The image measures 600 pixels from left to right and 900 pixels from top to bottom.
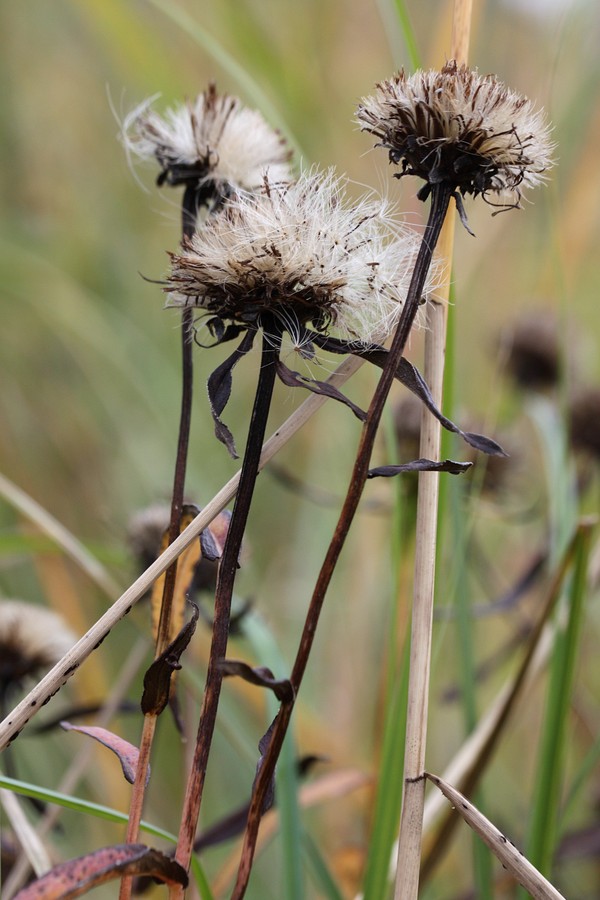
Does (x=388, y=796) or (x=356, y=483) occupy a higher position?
(x=356, y=483)

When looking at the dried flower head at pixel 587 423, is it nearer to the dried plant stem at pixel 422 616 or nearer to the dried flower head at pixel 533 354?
the dried flower head at pixel 533 354

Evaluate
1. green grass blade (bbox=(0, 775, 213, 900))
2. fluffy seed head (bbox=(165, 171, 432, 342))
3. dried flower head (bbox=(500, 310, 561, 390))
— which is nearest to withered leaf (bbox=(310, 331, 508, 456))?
fluffy seed head (bbox=(165, 171, 432, 342))

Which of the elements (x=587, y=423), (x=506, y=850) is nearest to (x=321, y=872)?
(x=506, y=850)

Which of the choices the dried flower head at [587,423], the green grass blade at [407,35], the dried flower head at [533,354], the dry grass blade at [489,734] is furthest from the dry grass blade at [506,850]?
the dried flower head at [533,354]

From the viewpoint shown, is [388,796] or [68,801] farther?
[388,796]

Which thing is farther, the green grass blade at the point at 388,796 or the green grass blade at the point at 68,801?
the green grass blade at the point at 388,796

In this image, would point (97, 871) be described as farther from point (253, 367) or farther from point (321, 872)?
point (253, 367)

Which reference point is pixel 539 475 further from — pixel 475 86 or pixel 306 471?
pixel 475 86
